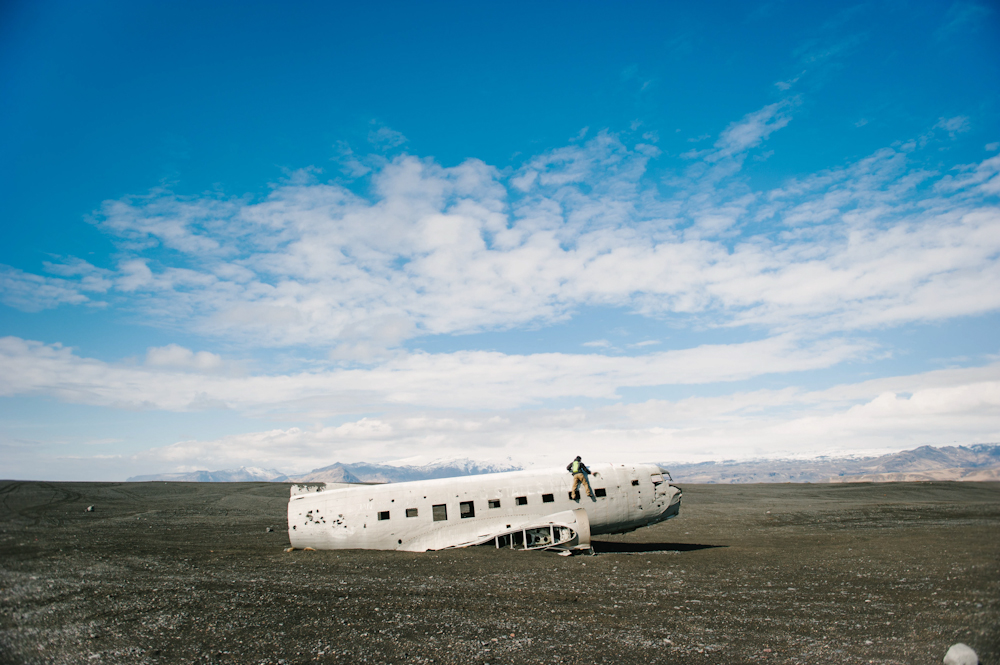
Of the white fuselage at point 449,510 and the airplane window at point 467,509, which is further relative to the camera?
the airplane window at point 467,509

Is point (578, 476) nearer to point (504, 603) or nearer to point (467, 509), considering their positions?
point (467, 509)

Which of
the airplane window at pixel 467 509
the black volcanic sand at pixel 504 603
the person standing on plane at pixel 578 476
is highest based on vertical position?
the person standing on plane at pixel 578 476

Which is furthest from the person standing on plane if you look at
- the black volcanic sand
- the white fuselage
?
the black volcanic sand

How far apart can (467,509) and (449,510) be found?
841 mm

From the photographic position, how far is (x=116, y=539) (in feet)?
85.4

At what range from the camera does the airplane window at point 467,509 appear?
21.3 metres

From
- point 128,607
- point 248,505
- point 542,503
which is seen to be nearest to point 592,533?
point 542,503

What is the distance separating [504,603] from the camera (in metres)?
13.0

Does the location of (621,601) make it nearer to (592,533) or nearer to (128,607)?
(592,533)

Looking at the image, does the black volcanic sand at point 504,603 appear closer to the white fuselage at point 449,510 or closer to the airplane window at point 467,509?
the white fuselage at point 449,510

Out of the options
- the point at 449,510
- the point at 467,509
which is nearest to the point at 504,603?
the point at 467,509

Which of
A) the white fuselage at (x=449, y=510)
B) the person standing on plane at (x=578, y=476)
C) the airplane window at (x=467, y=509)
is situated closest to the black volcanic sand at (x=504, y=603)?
the white fuselage at (x=449, y=510)

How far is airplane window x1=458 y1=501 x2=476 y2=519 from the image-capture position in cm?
2131

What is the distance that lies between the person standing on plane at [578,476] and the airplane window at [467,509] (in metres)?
4.64
